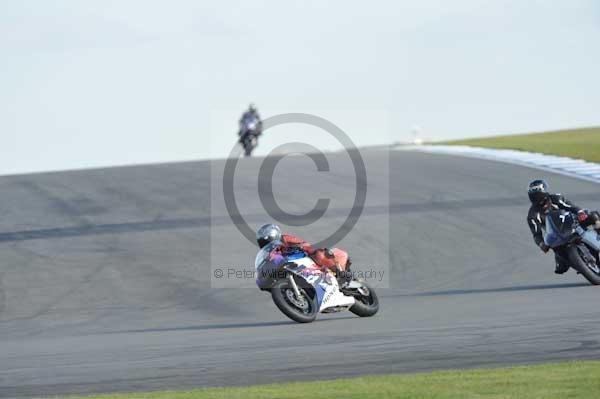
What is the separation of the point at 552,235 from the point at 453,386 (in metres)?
8.27

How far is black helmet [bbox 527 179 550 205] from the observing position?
17.0m

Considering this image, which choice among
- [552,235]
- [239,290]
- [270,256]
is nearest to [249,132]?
[239,290]

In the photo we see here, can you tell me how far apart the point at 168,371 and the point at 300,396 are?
220 centimetres

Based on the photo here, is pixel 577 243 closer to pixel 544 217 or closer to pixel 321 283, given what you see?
pixel 544 217

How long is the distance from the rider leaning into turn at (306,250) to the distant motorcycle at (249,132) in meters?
31.5

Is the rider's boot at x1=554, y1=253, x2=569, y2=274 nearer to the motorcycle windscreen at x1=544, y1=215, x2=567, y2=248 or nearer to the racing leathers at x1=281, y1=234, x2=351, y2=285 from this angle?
the motorcycle windscreen at x1=544, y1=215, x2=567, y2=248

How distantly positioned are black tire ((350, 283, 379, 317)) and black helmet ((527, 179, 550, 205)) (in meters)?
3.23

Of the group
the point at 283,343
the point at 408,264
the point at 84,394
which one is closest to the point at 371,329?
the point at 283,343

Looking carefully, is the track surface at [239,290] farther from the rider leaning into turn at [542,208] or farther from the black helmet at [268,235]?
the black helmet at [268,235]

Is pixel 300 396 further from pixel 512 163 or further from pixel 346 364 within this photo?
pixel 512 163

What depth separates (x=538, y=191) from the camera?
17.0 meters

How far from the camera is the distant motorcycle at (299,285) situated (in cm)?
1445

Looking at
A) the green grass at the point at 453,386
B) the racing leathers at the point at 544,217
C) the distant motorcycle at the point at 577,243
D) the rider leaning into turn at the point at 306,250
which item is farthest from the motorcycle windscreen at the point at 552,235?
the green grass at the point at 453,386

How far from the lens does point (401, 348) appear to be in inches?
441
